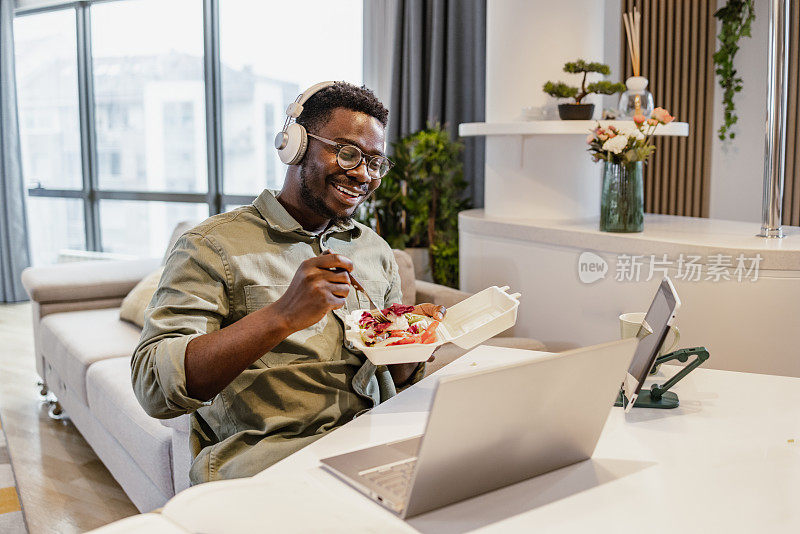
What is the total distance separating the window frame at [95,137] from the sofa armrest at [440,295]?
2726 millimetres

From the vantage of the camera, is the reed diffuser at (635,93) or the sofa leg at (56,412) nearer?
the reed diffuser at (635,93)

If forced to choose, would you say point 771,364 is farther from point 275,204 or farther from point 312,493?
point 312,493

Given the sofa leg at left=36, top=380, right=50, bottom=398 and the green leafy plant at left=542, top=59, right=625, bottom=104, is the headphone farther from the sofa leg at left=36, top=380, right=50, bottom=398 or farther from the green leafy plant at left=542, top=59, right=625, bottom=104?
the sofa leg at left=36, top=380, right=50, bottom=398

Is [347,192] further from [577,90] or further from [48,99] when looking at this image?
[48,99]

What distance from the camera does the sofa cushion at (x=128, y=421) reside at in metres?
2.27

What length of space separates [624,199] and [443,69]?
190 cm

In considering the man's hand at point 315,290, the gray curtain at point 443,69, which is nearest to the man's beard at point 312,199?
the man's hand at point 315,290

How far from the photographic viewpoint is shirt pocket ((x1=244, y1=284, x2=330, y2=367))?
1.45 meters

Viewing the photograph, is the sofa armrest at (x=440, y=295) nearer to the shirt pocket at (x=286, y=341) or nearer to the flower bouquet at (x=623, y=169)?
the flower bouquet at (x=623, y=169)

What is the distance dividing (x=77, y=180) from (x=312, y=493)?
615 centimetres

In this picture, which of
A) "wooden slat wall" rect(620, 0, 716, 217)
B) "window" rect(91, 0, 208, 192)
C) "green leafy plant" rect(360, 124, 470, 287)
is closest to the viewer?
"green leafy plant" rect(360, 124, 470, 287)
